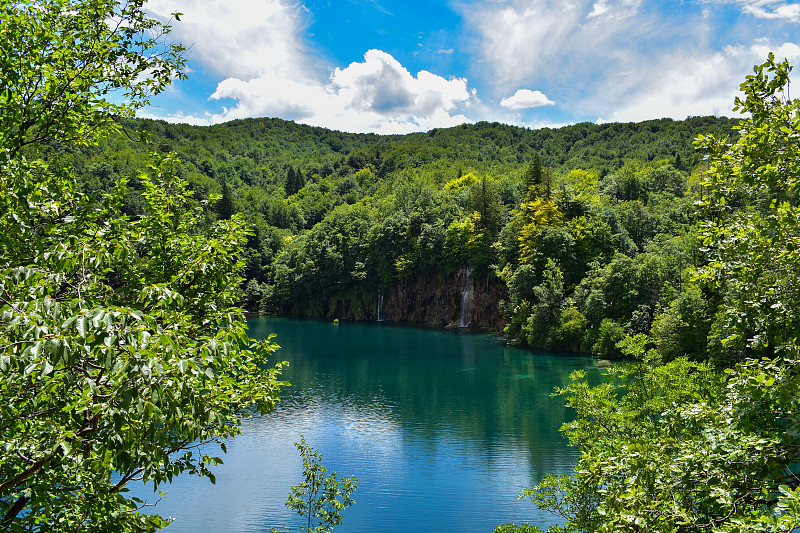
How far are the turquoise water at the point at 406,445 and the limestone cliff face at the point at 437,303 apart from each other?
19.4 metres

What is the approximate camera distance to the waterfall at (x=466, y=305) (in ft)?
229

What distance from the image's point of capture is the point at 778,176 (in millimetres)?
6469

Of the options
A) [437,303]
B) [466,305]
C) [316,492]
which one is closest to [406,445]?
[316,492]

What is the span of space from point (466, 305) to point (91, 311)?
68.2m

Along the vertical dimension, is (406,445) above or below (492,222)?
below

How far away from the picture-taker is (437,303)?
75125mm

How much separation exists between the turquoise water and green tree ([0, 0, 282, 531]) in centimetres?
1282

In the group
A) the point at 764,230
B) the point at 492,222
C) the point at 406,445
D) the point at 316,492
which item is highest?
the point at 492,222

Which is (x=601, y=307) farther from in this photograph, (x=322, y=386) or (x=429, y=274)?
(x=429, y=274)

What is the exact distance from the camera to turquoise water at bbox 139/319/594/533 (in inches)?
721

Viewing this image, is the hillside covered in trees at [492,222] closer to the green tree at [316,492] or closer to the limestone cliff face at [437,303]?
the limestone cliff face at [437,303]

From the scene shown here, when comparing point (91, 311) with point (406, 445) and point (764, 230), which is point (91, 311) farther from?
point (406, 445)

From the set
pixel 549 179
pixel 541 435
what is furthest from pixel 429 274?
pixel 541 435

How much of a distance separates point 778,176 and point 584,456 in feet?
15.8
